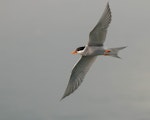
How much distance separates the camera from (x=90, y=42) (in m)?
25.3

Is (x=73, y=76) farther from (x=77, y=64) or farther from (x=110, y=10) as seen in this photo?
(x=110, y=10)

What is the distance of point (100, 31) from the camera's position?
24.7 metres

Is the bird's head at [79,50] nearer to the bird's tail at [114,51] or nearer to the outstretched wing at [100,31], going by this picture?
the outstretched wing at [100,31]

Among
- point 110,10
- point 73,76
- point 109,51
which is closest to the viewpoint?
point 110,10

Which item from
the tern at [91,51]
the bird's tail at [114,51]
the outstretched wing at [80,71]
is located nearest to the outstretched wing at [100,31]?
the tern at [91,51]

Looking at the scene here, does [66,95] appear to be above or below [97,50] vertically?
below

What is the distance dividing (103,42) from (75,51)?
199 centimetres

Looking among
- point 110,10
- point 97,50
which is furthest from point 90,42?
point 110,10

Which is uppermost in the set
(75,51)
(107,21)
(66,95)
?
(107,21)

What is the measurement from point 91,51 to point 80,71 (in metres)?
2.08

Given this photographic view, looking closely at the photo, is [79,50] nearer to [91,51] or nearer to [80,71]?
[91,51]

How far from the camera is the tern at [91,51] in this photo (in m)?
24.5

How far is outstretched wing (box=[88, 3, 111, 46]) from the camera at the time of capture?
2414 centimetres

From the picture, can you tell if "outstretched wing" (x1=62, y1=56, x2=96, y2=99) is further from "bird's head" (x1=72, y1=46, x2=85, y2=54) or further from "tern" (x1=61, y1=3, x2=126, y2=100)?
"bird's head" (x1=72, y1=46, x2=85, y2=54)
